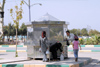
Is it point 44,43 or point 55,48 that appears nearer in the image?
point 44,43

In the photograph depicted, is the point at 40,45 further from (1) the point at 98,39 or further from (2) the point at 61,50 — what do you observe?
(1) the point at 98,39

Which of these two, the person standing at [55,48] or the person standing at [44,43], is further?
the person standing at [55,48]

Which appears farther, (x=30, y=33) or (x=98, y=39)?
(x=98, y=39)

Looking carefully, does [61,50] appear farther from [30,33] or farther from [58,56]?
[30,33]

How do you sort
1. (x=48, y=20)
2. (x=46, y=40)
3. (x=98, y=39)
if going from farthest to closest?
(x=98, y=39), (x=48, y=20), (x=46, y=40)

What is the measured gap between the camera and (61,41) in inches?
500

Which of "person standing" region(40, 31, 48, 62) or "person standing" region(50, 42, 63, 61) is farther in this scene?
"person standing" region(50, 42, 63, 61)

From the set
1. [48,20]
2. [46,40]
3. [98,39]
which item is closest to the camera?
[46,40]

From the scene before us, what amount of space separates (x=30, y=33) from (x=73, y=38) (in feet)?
7.62

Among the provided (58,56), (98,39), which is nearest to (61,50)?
(58,56)

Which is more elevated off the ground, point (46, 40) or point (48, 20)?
point (48, 20)

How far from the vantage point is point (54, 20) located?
41.4 ft

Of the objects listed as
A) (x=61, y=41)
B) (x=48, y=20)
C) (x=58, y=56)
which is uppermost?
(x=48, y=20)

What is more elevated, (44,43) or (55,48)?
(44,43)
